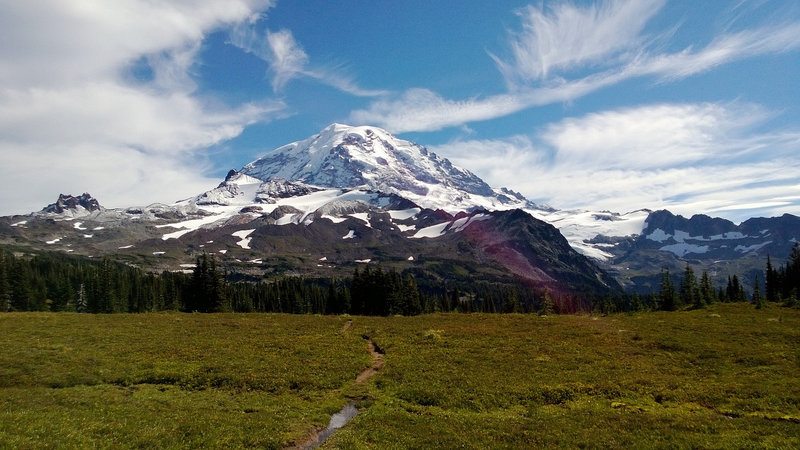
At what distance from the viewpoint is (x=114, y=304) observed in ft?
398

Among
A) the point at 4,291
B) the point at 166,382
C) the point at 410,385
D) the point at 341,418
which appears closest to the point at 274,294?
the point at 4,291

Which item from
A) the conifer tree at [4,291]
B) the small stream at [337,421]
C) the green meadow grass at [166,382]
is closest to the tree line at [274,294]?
the conifer tree at [4,291]

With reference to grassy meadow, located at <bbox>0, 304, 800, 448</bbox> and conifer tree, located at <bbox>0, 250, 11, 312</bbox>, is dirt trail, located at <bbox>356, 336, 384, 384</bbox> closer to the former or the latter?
grassy meadow, located at <bbox>0, 304, 800, 448</bbox>

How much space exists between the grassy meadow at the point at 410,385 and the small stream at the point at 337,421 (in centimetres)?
55

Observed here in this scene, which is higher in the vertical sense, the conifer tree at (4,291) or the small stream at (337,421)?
the conifer tree at (4,291)

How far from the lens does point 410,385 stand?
31953 mm

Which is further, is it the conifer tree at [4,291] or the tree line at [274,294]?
the conifer tree at [4,291]

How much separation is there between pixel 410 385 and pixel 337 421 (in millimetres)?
7239

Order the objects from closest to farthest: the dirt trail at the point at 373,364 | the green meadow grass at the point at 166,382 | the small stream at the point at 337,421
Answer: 1. the green meadow grass at the point at 166,382
2. the small stream at the point at 337,421
3. the dirt trail at the point at 373,364

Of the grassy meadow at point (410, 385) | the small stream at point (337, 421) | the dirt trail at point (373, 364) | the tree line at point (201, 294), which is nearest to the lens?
the grassy meadow at point (410, 385)

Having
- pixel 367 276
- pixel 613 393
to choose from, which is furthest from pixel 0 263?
pixel 613 393

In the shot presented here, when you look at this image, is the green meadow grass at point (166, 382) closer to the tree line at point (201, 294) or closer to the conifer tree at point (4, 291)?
the tree line at point (201, 294)

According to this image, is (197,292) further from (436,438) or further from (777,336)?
(777,336)

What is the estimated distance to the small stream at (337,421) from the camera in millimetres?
23283
